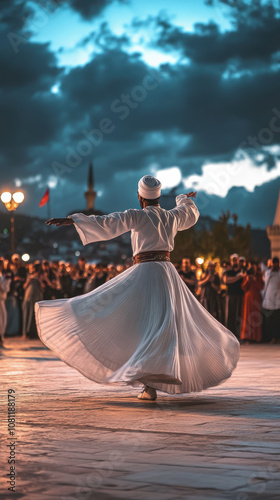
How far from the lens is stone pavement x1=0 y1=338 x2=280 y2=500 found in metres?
5.16

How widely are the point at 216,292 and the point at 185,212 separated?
13.5 metres

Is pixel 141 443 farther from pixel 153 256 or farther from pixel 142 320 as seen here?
pixel 153 256

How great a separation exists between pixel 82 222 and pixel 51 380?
294cm

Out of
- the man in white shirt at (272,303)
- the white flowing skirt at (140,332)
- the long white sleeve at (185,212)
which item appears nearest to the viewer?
the white flowing skirt at (140,332)

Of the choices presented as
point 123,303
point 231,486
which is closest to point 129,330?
point 123,303

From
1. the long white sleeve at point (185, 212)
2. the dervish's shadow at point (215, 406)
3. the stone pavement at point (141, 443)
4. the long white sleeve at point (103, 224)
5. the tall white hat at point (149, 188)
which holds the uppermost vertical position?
the tall white hat at point (149, 188)

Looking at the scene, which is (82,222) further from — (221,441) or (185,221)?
(221,441)

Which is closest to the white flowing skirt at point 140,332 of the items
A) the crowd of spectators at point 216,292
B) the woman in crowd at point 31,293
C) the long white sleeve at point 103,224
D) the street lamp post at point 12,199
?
the long white sleeve at point 103,224

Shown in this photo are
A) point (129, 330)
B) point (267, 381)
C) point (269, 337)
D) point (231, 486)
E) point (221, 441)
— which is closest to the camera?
point (231, 486)

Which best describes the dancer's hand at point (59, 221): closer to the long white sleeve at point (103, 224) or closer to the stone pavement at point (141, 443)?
the long white sleeve at point (103, 224)

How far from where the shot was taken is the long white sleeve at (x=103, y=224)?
9461 millimetres

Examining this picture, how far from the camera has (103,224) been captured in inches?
372

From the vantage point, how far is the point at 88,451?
246 inches

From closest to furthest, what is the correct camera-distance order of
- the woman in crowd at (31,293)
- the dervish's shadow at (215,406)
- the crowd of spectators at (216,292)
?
1. the dervish's shadow at (215,406)
2. the crowd of spectators at (216,292)
3. the woman in crowd at (31,293)
